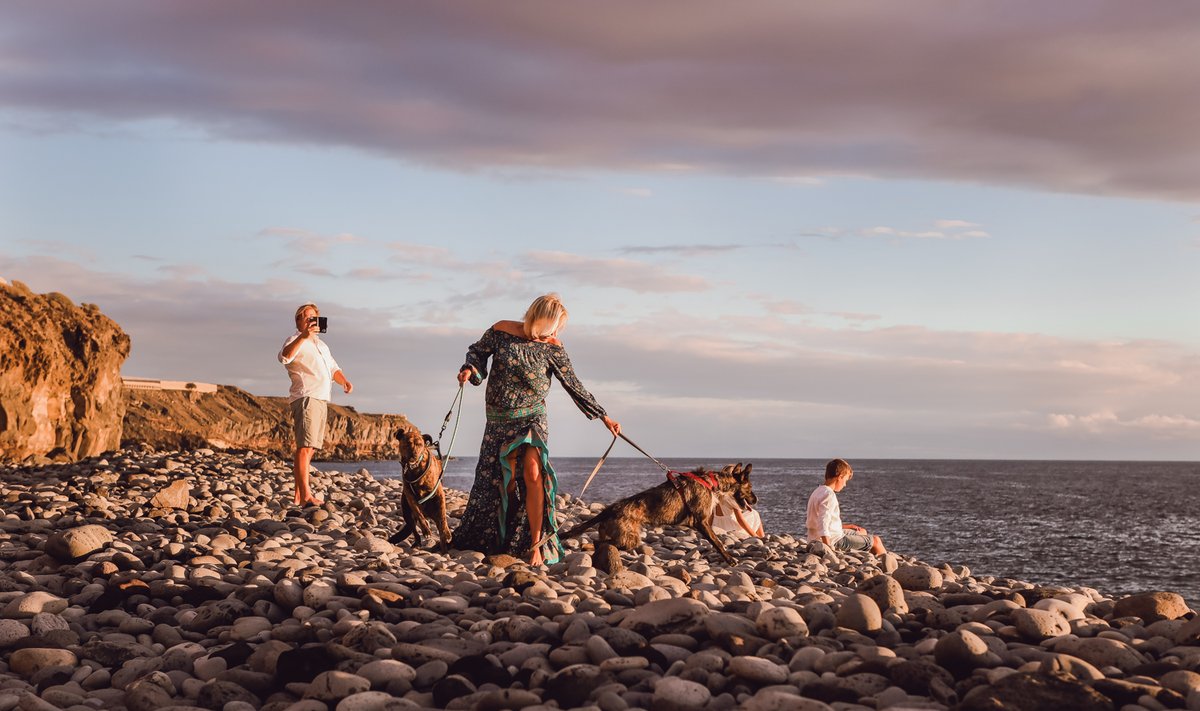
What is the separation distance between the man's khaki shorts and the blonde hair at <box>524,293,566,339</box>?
4374 millimetres

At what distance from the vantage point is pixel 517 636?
17.7 ft

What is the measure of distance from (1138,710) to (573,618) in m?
2.82

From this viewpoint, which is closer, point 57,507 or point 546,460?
point 546,460

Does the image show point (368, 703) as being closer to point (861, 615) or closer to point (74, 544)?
point (861, 615)

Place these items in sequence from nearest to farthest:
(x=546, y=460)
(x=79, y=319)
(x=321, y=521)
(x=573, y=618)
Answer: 1. (x=573, y=618)
2. (x=546, y=460)
3. (x=321, y=521)
4. (x=79, y=319)

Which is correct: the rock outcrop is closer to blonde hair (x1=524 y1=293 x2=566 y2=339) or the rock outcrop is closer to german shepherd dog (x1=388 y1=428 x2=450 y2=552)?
german shepherd dog (x1=388 y1=428 x2=450 y2=552)

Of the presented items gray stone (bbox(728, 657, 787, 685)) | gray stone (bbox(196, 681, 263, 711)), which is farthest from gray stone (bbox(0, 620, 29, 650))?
gray stone (bbox(728, 657, 787, 685))

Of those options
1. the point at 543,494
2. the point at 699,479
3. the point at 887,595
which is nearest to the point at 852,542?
the point at 699,479

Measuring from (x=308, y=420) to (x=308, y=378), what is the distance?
0.52 metres

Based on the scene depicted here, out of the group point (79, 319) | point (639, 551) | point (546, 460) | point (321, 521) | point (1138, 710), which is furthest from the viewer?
point (79, 319)

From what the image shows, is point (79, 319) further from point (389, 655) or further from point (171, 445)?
point (171, 445)

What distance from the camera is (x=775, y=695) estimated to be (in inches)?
159

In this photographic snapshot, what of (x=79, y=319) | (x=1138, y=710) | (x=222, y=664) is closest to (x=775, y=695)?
(x=1138, y=710)

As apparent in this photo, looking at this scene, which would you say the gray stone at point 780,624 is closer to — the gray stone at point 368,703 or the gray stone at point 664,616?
the gray stone at point 664,616
